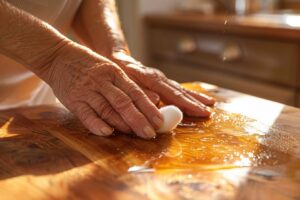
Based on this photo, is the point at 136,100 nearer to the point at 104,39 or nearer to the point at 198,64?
the point at 104,39

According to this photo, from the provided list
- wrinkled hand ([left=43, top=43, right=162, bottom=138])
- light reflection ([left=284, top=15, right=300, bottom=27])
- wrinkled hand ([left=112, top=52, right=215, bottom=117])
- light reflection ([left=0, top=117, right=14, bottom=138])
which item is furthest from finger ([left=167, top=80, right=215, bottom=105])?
light reflection ([left=284, top=15, right=300, bottom=27])

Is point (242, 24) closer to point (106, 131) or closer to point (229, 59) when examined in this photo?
point (229, 59)

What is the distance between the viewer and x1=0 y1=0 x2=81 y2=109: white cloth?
1.00 m

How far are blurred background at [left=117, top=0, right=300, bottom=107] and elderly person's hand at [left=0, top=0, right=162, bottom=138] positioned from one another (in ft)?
2.63

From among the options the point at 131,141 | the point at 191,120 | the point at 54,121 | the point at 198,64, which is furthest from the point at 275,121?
the point at 198,64

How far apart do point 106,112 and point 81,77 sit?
78 millimetres

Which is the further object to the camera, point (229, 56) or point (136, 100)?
point (229, 56)

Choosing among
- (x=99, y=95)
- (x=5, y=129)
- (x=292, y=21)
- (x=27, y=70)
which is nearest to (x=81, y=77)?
(x=99, y=95)

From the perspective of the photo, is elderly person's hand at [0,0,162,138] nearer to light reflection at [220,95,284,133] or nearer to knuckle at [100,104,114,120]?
knuckle at [100,104,114,120]

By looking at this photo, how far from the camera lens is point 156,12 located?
225cm

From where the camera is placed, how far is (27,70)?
3.54 feet

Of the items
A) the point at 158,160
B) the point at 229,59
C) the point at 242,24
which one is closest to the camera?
the point at 158,160

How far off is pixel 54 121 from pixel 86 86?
85 millimetres

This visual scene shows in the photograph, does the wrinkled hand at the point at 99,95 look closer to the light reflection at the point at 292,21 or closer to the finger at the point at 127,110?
the finger at the point at 127,110
